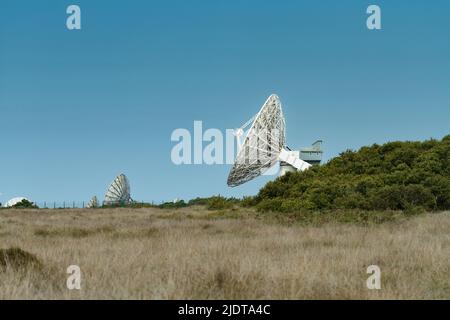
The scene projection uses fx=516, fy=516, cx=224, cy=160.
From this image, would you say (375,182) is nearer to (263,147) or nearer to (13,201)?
(263,147)

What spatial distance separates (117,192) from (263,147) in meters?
36.8

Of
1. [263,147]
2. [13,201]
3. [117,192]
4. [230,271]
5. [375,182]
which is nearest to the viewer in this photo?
[230,271]

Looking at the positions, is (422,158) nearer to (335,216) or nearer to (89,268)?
(335,216)

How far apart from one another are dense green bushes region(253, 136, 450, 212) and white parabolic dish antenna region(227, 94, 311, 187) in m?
2.21

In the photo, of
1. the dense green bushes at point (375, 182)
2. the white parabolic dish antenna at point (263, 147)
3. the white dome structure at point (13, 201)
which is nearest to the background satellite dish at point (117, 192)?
the white dome structure at point (13, 201)

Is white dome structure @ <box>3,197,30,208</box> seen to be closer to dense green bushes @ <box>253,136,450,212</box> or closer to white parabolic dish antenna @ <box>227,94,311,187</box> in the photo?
white parabolic dish antenna @ <box>227,94,311,187</box>

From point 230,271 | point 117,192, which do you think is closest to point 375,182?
point 230,271

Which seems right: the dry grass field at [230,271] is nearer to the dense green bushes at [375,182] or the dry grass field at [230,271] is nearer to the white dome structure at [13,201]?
the dense green bushes at [375,182]

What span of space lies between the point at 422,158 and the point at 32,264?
36486 millimetres

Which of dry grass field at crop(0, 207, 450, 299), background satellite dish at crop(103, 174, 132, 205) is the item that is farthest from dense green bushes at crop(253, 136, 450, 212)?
background satellite dish at crop(103, 174, 132, 205)

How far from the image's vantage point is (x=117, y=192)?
7825 cm

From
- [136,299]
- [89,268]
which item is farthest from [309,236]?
[136,299]

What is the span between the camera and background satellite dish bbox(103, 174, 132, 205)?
77312mm
